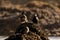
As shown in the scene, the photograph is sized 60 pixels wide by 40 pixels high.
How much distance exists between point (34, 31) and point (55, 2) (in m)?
24.6

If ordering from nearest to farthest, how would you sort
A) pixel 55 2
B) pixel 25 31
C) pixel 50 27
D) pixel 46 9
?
pixel 25 31
pixel 50 27
pixel 46 9
pixel 55 2

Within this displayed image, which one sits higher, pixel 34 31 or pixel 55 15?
pixel 55 15

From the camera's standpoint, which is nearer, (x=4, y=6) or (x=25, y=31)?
(x=25, y=31)

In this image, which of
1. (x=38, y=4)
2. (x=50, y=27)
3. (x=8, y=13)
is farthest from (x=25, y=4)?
(x=50, y=27)

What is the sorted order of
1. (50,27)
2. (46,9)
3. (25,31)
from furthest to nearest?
1. (46,9)
2. (50,27)
3. (25,31)

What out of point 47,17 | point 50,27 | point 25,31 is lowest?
point 25,31

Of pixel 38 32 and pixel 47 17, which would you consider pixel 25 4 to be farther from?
pixel 38 32

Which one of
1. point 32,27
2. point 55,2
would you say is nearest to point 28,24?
point 32,27

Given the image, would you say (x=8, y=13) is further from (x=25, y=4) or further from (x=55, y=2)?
(x=55, y=2)

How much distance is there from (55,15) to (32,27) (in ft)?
62.2

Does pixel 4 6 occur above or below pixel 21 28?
above

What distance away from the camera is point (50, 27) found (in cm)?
2923

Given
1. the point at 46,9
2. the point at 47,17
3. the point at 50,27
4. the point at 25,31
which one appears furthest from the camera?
the point at 46,9

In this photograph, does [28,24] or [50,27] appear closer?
[28,24]
